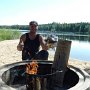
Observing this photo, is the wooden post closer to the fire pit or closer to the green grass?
the fire pit

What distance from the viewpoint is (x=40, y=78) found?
4.00m

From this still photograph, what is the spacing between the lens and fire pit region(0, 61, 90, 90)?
4031mm

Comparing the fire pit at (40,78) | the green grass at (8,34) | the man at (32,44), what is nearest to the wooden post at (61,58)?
the fire pit at (40,78)

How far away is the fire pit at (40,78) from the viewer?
4031mm

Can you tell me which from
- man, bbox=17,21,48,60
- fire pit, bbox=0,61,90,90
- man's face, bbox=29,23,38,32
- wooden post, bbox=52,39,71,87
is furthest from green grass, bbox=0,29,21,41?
wooden post, bbox=52,39,71,87

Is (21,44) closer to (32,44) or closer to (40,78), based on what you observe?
(32,44)

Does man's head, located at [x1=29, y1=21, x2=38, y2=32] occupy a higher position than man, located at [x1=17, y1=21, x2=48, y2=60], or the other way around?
man's head, located at [x1=29, y1=21, x2=38, y2=32]

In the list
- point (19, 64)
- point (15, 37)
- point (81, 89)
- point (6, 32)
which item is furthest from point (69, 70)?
point (15, 37)

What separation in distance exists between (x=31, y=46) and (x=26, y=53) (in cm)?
25

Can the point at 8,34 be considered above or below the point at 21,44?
below

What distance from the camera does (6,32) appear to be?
39281 millimetres

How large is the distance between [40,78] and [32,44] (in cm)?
236

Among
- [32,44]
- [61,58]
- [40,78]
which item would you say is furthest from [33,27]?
[40,78]

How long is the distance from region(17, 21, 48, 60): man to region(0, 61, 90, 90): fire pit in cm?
73
